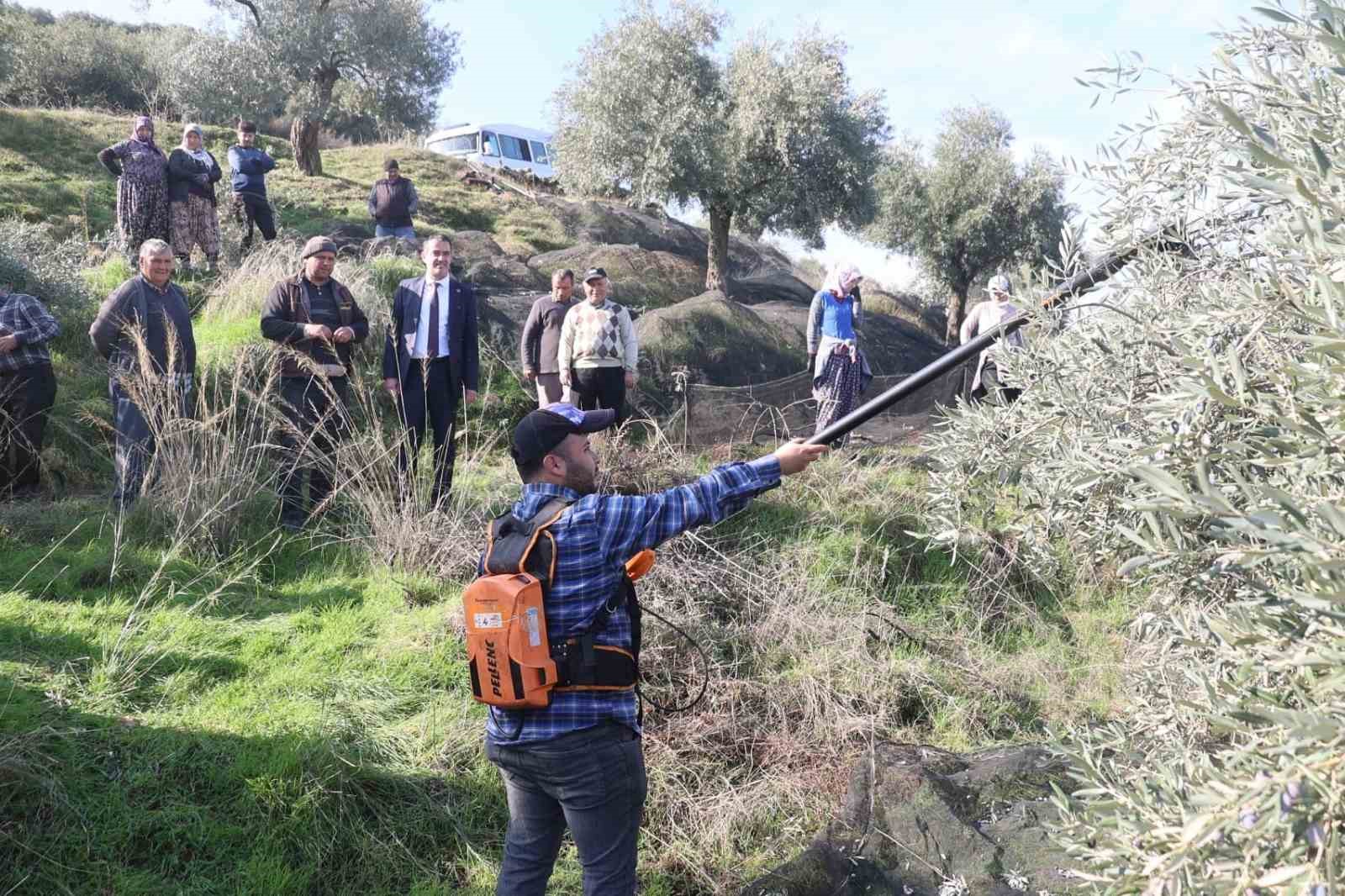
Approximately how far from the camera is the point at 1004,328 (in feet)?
9.89

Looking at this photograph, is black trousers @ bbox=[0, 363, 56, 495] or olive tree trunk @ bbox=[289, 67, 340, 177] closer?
black trousers @ bbox=[0, 363, 56, 495]

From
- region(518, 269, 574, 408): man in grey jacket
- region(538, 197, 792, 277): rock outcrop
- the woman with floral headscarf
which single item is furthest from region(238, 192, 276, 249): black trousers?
region(538, 197, 792, 277): rock outcrop

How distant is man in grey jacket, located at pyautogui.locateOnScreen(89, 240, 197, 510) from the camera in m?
6.39

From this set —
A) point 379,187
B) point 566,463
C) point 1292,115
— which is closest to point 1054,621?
point 566,463

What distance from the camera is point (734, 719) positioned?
212 inches

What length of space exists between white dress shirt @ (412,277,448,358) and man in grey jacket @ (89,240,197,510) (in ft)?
4.73

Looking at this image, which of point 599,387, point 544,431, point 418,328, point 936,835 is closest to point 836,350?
point 599,387

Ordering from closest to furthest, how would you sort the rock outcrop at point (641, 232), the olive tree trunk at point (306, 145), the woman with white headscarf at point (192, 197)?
the woman with white headscarf at point (192, 197)
the olive tree trunk at point (306, 145)
the rock outcrop at point (641, 232)

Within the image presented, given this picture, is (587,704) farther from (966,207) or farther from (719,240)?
(966,207)

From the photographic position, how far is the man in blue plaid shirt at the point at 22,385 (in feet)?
22.0

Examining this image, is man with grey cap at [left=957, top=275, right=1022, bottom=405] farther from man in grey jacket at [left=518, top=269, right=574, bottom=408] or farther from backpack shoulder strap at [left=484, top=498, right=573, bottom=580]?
backpack shoulder strap at [left=484, top=498, right=573, bottom=580]

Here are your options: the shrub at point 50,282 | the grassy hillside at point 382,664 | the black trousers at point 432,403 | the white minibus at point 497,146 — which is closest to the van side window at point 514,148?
the white minibus at point 497,146

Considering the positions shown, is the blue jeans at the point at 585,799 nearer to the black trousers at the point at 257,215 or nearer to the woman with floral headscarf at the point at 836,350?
the woman with floral headscarf at the point at 836,350

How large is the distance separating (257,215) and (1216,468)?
12.6 meters
